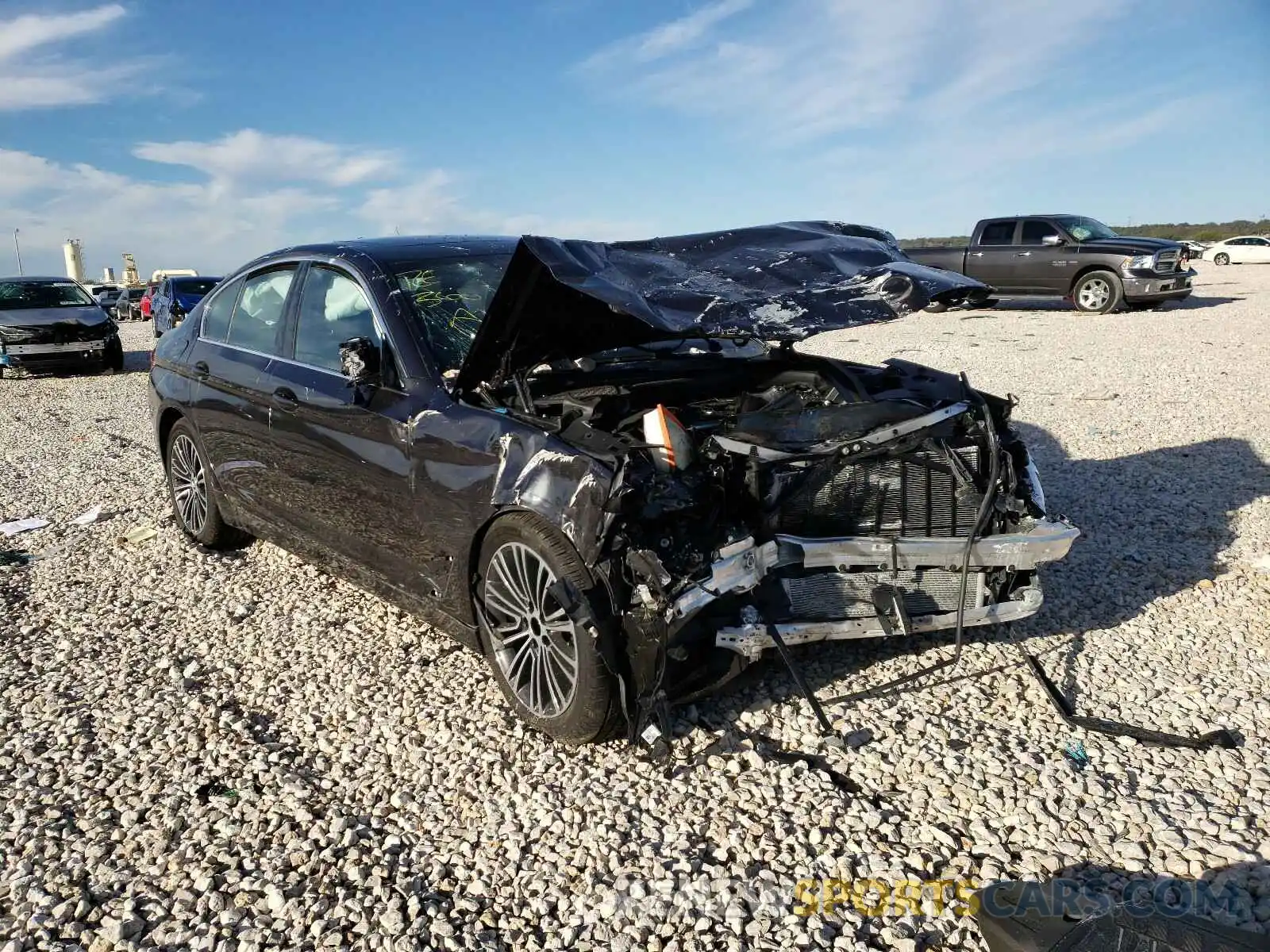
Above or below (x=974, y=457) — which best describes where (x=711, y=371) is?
above

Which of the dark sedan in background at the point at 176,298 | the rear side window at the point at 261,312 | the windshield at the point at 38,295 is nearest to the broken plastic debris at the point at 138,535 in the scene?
the rear side window at the point at 261,312

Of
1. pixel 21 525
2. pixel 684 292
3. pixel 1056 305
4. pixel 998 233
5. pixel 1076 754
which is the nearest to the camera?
pixel 1076 754

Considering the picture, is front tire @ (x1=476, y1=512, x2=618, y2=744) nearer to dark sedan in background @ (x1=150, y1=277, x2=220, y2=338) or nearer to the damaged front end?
the damaged front end

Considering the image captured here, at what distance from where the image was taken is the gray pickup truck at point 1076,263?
17406 millimetres

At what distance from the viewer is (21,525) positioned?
6664 millimetres

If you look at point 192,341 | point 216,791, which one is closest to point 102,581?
point 192,341

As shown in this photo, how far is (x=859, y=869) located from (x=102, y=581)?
15.1 ft

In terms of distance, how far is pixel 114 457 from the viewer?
9094mm

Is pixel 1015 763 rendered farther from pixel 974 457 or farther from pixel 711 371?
pixel 711 371

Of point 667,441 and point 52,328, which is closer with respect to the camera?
point 667,441

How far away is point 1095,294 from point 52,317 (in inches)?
724

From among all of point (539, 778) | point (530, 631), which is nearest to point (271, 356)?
point (530, 631)

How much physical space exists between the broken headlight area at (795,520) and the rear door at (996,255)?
620 inches

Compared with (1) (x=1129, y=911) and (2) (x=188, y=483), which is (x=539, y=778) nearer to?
(1) (x=1129, y=911)
